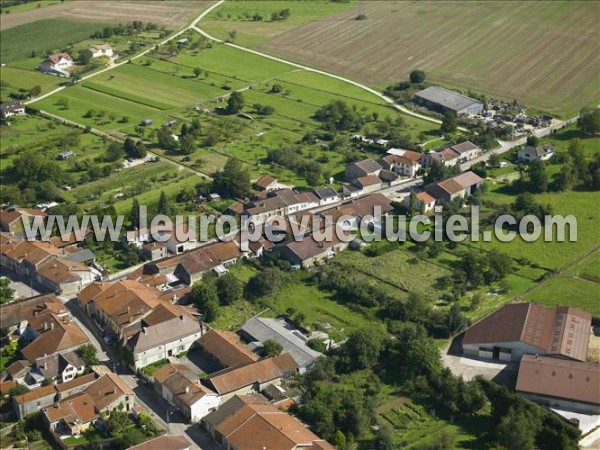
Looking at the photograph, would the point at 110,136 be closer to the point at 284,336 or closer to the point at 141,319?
the point at 141,319

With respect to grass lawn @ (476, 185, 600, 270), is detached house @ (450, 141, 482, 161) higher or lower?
higher

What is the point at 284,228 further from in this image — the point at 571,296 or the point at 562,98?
the point at 562,98

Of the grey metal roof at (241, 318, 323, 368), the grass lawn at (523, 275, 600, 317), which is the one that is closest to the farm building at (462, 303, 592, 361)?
the grass lawn at (523, 275, 600, 317)

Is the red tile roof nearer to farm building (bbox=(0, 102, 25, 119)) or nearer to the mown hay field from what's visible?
the mown hay field

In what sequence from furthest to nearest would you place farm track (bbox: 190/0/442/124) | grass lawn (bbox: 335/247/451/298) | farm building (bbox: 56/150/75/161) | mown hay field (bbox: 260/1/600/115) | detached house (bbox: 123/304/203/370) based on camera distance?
mown hay field (bbox: 260/1/600/115)
farm track (bbox: 190/0/442/124)
farm building (bbox: 56/150/75/161)
grass lawn (bbox: 335/247/451/298)
detached house (bbox: 123/304/203/370)

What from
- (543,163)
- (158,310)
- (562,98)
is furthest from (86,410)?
(562,98)

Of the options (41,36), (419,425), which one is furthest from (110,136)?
(419,425)
